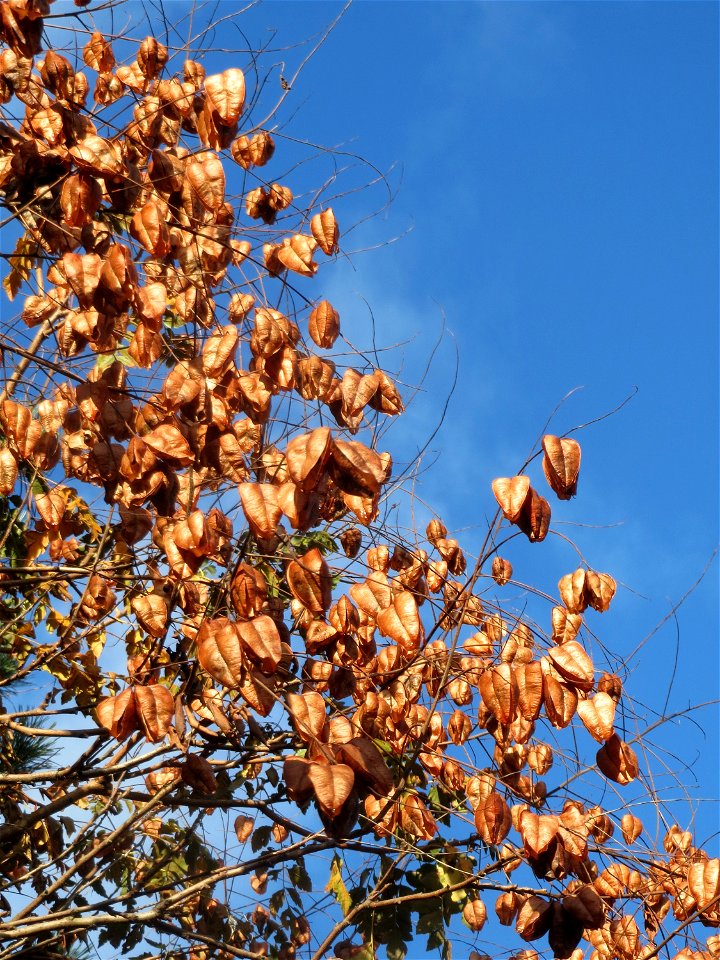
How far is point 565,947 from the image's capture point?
10.6ft

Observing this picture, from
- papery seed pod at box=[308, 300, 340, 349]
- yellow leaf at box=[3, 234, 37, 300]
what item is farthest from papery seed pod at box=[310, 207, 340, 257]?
yellow leaf at box=[3, 234, 37, 300]

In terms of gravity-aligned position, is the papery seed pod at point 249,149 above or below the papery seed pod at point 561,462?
above

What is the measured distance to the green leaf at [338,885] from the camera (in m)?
4.26

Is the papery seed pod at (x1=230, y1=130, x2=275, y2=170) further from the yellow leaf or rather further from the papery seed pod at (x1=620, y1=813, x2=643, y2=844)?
the papery seed pod at (x1=620, y1=813, x2=643, y2=844)

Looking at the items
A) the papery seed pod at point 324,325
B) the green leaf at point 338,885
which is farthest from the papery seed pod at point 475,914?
the papery seed pod at point 324,325

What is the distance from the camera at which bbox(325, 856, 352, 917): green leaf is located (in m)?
4.26

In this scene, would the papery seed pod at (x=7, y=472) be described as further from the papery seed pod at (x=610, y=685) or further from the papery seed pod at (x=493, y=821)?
the papery seed pod at (x=610, y=685)

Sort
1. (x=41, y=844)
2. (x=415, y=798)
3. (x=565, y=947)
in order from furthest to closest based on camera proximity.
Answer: (x=41, y=844) → (x=415, y=798) → (x=565, y=947)

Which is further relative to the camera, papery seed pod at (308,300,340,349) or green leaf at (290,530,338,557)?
green leaf at (290,530,338,557)

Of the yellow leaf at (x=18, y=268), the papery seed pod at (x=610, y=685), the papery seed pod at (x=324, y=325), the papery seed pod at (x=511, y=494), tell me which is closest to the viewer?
the papery seed pod at (x=511, y=494)

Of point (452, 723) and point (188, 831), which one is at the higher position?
point (452, 723)

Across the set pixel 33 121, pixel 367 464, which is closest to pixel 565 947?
pixel 367 464

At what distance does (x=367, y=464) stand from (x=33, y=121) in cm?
192

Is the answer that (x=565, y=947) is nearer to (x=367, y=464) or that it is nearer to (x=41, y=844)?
(x=367, y=464)
